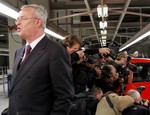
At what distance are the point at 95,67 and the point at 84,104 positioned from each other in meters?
0.89

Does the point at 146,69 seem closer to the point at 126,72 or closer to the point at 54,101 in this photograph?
the point at 126,72

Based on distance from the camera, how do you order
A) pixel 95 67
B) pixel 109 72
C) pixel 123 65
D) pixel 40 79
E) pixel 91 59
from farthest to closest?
pixel 123 65
pixel 109 72
pixel 95 67
pixel 91 59
pixel 40 79

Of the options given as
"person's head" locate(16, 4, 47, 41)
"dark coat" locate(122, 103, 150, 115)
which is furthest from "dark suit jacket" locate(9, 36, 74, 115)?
"dark coat" locate(122, 103, 150, 115)

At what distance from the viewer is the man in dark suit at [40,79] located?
1683 mm

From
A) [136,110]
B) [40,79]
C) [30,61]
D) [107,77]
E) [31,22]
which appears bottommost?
[136,110]

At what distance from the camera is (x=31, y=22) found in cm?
176

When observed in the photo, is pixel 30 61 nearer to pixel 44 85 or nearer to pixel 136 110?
pixel 44 85

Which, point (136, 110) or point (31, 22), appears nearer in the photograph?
point (31, 22)

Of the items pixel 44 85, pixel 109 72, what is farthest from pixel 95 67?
pixel 44 85

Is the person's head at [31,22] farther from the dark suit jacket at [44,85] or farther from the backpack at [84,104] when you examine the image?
the backpack at [84,104]

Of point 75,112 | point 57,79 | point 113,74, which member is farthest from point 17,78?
point 113,74

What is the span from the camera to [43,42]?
179 centimetres

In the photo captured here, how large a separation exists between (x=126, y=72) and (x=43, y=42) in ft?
8.47

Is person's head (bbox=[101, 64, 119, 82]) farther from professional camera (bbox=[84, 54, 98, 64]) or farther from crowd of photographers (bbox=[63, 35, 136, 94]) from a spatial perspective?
professional camera (bbox=[84, 54, 98, 64])
